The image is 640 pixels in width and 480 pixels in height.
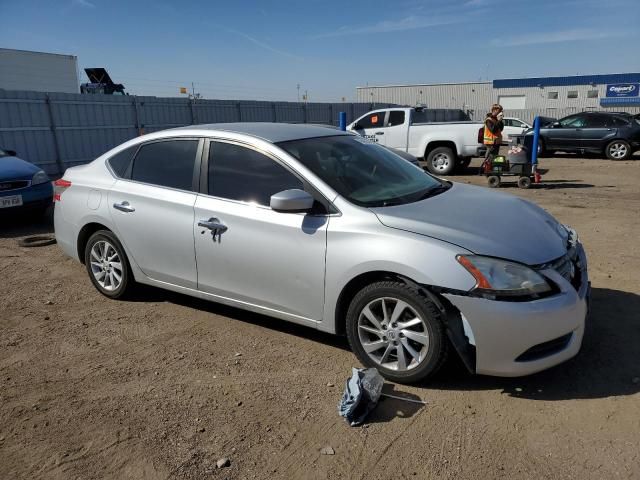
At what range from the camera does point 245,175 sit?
4074 mm

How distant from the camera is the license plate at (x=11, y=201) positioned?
7.86m

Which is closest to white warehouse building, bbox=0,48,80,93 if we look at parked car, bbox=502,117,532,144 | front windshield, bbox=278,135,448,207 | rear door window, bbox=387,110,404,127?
rear door window, bbox=387,110,404,127

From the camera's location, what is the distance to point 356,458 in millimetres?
2777

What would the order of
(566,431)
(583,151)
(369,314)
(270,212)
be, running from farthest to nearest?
(583,151) → (270,212) → (369,314) → (566,431)

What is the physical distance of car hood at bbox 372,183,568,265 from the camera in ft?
10.6

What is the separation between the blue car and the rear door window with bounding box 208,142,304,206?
17.1 feet

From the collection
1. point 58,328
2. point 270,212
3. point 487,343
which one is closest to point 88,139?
point 58,328


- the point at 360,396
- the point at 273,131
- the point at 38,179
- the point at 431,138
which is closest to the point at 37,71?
the point at 431,138

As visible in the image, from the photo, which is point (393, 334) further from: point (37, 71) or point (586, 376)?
point (37, 71)

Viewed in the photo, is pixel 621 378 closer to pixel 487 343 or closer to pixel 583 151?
pixel 487 343

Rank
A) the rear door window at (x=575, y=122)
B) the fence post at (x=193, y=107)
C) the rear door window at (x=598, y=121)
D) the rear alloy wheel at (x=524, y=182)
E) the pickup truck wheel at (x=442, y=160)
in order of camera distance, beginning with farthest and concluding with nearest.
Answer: the fence post at (x=193, y=107)
the rear door window at (x=575, y=122)
the rear door window at (x=598, y=121)
the pickup truck wheel at (x=442, y=160)
the rear alloy wheel at (x=524, y=182)

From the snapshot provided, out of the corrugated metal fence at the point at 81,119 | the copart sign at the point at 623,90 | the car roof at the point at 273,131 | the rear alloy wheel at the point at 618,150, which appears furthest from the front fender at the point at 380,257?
the copart sign at the point at 623,90

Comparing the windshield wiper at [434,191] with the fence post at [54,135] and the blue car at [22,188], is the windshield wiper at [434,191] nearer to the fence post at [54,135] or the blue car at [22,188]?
the blue car at [22,188]

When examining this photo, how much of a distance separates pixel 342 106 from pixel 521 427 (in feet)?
79.0
